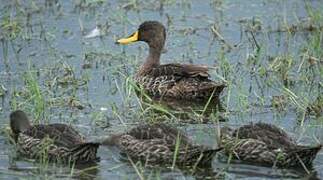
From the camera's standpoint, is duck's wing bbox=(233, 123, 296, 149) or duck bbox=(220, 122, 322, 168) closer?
duck bbox=(220, 122, 322, 168)

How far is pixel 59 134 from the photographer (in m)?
11.1

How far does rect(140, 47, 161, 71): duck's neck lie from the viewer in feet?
48.2

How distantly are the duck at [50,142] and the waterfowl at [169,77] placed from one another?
268 cm

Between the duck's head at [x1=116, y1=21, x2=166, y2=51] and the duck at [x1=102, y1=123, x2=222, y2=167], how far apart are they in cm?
363

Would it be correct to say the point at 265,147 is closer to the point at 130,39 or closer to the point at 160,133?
the point at 160,133

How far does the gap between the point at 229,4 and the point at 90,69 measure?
154 inches

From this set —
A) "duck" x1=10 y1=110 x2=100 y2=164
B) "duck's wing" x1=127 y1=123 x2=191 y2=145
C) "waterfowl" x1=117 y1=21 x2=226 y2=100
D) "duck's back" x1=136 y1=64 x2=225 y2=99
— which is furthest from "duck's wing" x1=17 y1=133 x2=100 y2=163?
"duck's back" x1=136 y1=64 x2=225 y2=99

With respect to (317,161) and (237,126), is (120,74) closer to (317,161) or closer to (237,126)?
(237,126)

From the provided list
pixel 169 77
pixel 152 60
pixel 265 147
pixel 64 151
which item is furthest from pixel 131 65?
pixel 265 147

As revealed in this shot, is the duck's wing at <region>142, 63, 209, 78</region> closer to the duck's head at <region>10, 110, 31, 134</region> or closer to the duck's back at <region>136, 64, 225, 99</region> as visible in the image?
the duck's back at <region>136, 64, 225, 99</region>

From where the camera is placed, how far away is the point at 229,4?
58.3ft

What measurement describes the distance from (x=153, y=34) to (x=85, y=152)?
4552 mm

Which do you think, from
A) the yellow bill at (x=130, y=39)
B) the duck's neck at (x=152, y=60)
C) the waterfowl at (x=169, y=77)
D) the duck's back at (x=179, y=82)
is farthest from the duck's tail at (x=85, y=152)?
the yellow bill at (x=130, y=39)

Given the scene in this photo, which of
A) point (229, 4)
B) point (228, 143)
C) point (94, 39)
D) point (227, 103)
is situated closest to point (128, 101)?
point (227, 103)
